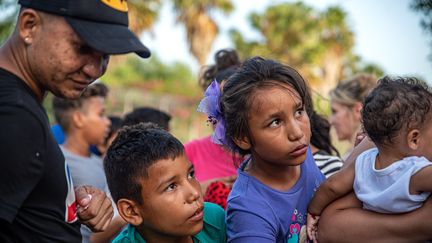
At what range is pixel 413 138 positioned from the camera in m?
2.66

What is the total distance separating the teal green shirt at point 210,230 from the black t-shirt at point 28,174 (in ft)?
2.15

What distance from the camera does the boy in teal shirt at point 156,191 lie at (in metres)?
2.82

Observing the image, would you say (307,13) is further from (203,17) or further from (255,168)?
(255,168)

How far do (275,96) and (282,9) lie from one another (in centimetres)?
2975

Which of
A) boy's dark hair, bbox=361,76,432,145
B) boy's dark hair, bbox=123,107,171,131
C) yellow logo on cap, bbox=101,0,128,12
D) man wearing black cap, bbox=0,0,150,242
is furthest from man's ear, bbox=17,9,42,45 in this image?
boy's dark hair, bbox=123,107,171,131

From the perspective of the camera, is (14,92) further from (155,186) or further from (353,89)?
(353,89)

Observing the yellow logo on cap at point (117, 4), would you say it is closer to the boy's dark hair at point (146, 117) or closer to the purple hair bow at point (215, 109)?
the purple hair bow at point (215, 109)

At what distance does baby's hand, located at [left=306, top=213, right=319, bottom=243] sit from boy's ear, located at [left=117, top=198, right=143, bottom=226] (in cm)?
82

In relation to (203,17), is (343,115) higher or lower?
higher

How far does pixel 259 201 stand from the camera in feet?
9.23

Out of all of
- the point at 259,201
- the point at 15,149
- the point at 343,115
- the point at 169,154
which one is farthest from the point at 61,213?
the point at 343,115

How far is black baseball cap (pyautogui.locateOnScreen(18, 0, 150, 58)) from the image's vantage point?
7.36ft

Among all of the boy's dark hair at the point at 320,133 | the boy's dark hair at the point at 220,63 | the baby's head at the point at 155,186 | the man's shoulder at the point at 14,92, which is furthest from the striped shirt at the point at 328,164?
the man's shoulder at the point at 14,92

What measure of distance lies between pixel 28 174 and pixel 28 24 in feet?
1.96
